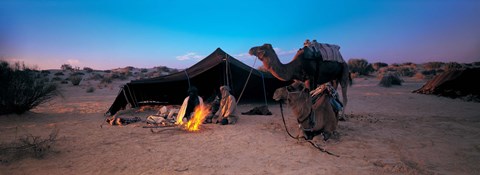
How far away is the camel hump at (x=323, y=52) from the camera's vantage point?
273 inches

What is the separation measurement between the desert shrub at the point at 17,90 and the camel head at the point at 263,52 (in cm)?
681

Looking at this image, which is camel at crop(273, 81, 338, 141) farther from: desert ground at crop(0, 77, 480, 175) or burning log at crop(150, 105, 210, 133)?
burning log at crop(150, 105, 210, 133)

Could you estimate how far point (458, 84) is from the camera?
38.1ft

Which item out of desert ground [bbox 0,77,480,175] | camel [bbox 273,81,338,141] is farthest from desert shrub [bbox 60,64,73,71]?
camel [bbox 273,81,338,141]

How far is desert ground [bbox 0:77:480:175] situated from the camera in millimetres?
3762

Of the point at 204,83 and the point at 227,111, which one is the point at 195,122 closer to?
the point at 227,111

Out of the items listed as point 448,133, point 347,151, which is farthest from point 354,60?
point 347,151

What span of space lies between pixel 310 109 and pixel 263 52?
2040 mm

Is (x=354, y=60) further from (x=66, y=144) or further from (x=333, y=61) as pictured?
(x=66, y=144)

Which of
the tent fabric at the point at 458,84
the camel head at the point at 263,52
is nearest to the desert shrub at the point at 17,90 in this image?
the camel head at the point at 263,52

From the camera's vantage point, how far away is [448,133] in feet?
18.4

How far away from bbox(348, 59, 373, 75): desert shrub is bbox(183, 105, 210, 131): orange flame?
74.1 ft

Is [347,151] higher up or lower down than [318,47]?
lower down

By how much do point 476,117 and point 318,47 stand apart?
4.50 meters
